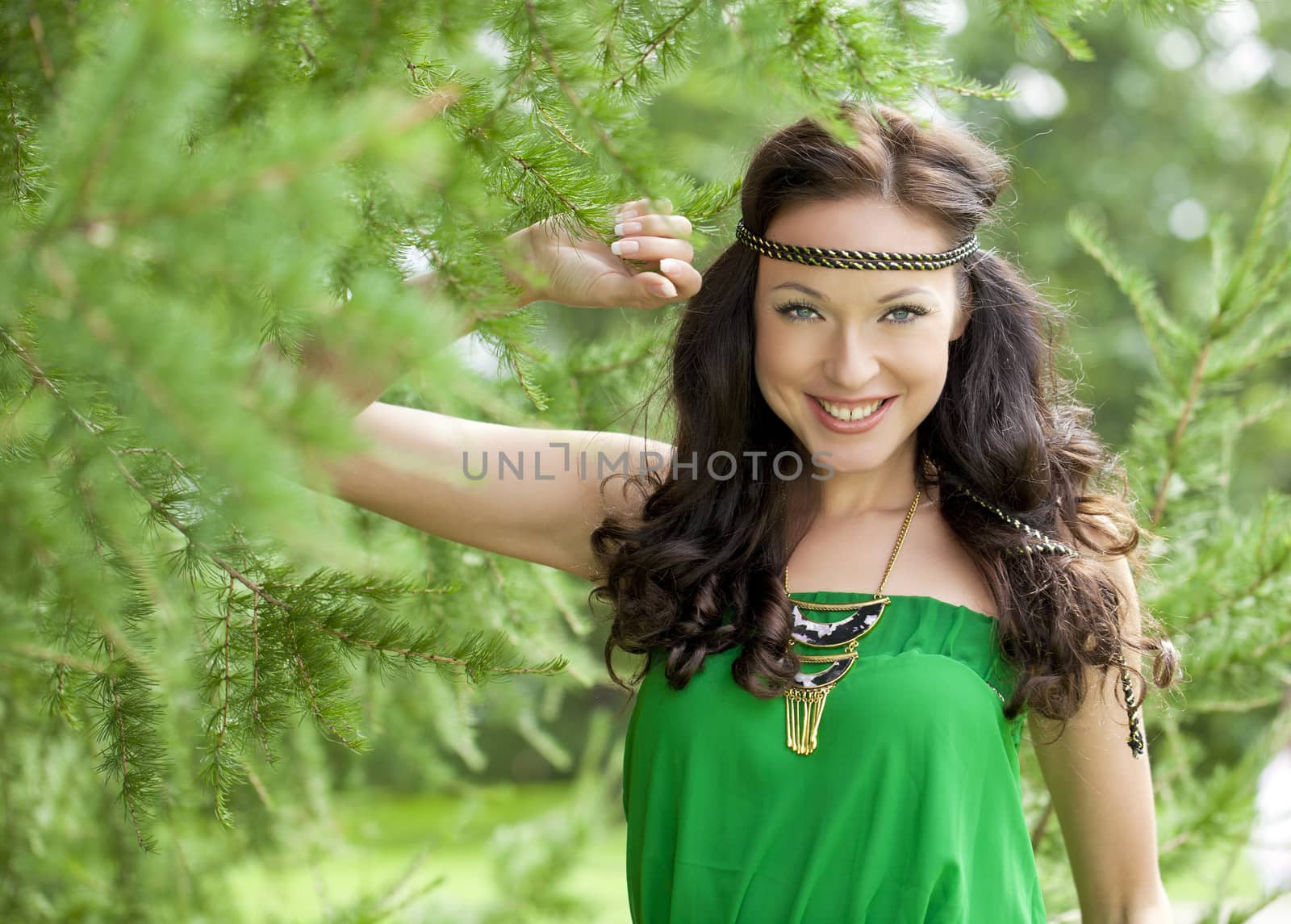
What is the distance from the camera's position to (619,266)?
58.3 inches

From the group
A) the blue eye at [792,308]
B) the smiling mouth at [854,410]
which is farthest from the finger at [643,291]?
the smiling mouth at [854,410]

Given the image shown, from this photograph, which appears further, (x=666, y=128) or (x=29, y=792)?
(x=666, y=128)

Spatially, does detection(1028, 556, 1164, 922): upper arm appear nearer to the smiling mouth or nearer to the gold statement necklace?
the gold statement necklace

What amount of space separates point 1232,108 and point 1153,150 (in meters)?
0.72

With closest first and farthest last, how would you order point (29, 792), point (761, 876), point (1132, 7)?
point (1132, 7)
point (761, 876)
point (29, 792)

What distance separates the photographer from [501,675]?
1.28 meters

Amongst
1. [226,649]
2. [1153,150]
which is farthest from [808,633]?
[1153,150]

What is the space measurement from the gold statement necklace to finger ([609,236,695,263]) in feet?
1.83

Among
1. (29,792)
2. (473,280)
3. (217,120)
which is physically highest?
(217,120)

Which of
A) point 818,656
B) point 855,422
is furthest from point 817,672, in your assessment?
point 855,422

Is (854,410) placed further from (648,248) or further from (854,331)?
(648,248)

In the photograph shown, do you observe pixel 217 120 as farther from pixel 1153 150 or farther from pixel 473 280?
pixel 1153 150

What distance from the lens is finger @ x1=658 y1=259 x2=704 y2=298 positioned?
138 cm

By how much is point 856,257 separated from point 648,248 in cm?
33
